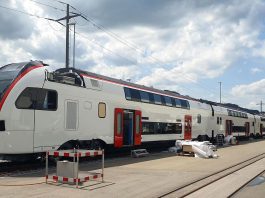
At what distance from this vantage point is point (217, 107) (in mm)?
37281

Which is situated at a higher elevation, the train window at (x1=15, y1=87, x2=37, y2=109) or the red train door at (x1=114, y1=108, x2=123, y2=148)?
the train window at (x1=15, y1=87, x2=37, y2=109)

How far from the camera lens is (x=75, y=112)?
630 inches

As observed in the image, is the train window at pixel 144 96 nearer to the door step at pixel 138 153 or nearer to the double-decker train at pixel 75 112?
the double-decker train at pixel 75 112

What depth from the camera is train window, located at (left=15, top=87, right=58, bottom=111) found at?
1348cm

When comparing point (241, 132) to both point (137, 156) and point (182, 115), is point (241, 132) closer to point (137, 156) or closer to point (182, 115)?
point (182, 115)

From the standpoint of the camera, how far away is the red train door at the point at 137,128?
68.5 feet

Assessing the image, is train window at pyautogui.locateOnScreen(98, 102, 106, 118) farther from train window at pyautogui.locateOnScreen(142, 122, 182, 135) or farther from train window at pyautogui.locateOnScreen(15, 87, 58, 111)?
train window at pyautogui.locateOnScreen(142, 122, 182, 135)

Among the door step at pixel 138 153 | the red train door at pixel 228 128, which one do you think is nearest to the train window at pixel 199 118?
the red train door at pixel 228 128

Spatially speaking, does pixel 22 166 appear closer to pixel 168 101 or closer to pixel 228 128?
pixel 168 101

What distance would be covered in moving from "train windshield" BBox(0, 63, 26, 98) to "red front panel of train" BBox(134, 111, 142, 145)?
8113 millimetres

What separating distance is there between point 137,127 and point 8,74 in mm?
8791

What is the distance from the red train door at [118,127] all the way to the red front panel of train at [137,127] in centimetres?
150

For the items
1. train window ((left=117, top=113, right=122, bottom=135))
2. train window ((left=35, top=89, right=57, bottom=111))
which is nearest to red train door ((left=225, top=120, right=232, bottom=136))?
train window ((left=117, top=113, right=122, bottom=135))

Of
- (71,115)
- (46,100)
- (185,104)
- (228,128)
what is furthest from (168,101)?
(228,128)
